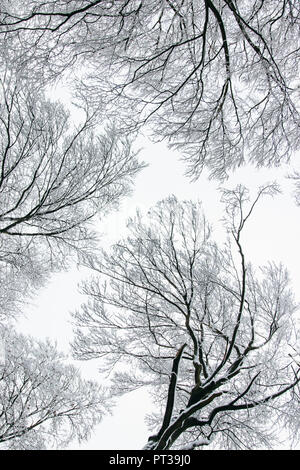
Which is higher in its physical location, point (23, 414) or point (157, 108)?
point (157, 108)

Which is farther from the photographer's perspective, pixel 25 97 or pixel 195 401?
pixel 25 97

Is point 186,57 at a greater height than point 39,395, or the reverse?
point 186,57

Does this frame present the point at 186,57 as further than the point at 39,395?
No

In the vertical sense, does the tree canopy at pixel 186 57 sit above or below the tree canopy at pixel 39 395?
above

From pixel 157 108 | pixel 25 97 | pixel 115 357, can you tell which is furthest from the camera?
pixel 115 357

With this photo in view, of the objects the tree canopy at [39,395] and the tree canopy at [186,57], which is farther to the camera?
the tree canopy at [39,395]

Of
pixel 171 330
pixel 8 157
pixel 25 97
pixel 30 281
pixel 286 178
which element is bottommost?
pixel 171 330

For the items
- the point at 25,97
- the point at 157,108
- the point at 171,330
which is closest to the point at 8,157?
the point at 25,97

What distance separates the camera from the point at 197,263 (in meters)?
5.75

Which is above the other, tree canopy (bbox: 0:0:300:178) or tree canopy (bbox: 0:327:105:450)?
tree canopy (bbox: 0:0:300:178)

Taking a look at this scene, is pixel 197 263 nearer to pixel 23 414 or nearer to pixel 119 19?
pixel 119 19

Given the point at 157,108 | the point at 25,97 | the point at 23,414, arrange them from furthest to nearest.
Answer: the point at 23,414
the point at 25,97
the point at 157,108

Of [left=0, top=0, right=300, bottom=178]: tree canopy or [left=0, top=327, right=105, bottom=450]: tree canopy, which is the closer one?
[left=0, top=0, right=300, bottom=178]: tree canopy

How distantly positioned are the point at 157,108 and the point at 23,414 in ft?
19.9
